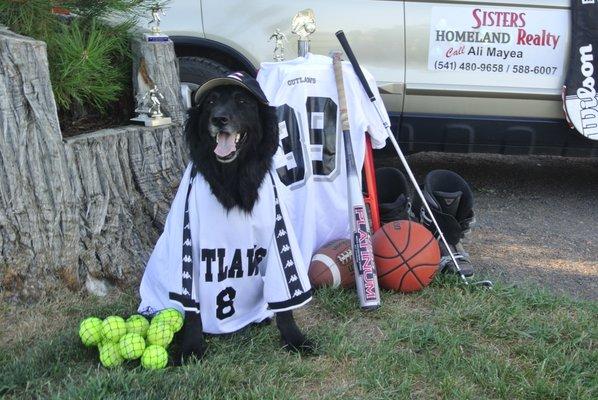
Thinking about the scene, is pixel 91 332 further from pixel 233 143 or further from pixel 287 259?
pixel 233 143

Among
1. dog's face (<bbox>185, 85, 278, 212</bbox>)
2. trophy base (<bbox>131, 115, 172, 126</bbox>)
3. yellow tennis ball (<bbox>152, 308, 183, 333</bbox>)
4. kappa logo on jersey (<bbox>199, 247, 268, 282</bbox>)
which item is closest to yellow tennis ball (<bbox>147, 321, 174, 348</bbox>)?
yellow tennis ball (<bbox>152, 308, 183, 333</bbox>)

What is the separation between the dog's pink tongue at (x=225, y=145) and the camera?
2713mm

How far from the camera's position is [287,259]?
2.95 metres

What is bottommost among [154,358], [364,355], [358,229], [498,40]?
[364,355]

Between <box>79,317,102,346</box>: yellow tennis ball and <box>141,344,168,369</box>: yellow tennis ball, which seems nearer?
<box>141,344,168,369</box>: yellow tennis ball

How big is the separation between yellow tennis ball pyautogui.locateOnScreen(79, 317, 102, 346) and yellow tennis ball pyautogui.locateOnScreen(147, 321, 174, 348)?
21 centimetres

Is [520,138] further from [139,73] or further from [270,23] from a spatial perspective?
[139,73]

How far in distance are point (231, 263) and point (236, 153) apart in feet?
1.70

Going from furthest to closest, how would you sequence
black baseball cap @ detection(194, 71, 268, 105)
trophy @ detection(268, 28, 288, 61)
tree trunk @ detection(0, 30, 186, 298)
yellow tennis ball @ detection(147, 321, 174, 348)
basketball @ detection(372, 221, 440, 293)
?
trophy @ detection(268, 28, 288, 61) < basketball @ detection(372, 221, 440, 293) < tree trunk @ detection(0, 30, 186, 298) < yellow tennis ball @ detection(147, 321, 174, 348) < black baseball cap @ detection(194, 71, 268, 105)

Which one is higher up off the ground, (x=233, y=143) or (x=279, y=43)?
(x=279, y=43)

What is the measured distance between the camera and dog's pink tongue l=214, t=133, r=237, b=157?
271cm

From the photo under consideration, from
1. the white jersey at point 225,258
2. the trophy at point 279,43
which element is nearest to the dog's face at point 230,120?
the white jersey at point 225,258

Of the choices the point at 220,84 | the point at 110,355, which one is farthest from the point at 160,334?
the point at 220,84

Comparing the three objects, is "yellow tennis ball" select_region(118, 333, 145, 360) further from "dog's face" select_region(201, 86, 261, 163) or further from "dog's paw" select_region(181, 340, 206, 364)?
"dog's face" select_region(201, 86, 261, 163)
